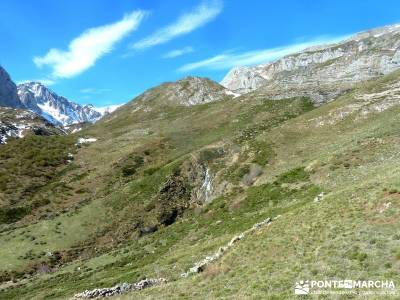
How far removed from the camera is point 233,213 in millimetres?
50625

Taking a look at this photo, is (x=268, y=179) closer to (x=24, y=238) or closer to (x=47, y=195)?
(x=24, y=238)

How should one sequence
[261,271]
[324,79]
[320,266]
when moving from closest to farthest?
[320,266], [261,271], [324,79]

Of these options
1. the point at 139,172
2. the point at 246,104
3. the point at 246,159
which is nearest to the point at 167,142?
the point at 139,172

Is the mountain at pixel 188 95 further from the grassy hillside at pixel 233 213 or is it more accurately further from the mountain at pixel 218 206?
the grassy hillside at pixel 233 213

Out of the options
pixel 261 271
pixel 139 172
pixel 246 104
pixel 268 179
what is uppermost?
pixel 246 104

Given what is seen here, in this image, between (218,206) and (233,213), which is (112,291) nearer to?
(233,213)

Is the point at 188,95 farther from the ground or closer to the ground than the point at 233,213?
farther from the ground

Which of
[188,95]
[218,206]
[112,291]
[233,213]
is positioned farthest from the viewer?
[188,95]

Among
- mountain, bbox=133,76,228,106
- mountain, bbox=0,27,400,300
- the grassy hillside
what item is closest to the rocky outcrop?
mountain, bbox=0,27,400,300

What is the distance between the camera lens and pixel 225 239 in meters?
40.7

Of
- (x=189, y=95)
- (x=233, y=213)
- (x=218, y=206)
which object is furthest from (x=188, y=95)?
(x=233, y=213)

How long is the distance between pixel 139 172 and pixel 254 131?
2670cm

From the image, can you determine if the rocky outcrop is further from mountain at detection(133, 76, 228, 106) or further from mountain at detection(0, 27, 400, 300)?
mountain at detection(133, 76, 228, 106)

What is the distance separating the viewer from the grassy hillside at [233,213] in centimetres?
2622
